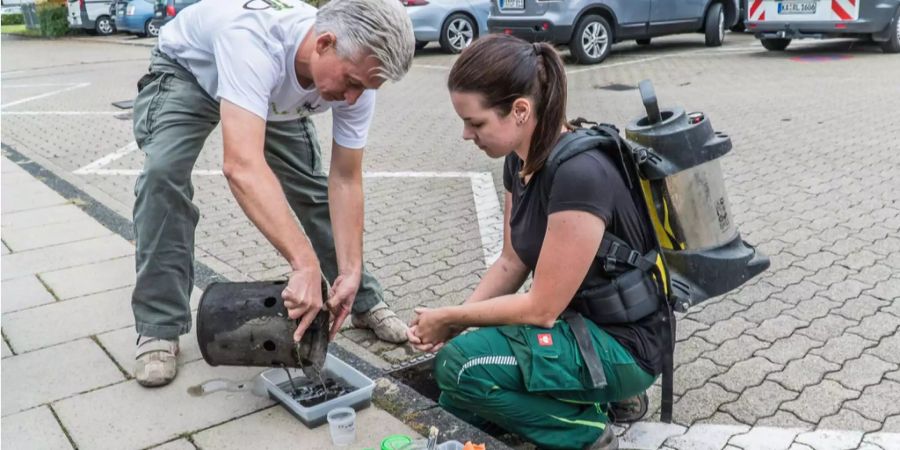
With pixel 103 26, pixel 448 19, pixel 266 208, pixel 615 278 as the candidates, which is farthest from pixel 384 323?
pixel 103 26

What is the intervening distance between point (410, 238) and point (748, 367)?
86.6 inches

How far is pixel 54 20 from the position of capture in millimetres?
24672

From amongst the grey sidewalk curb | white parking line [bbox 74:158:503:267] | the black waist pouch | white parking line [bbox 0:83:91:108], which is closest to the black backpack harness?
the black waist pouch

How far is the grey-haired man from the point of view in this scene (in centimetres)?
242

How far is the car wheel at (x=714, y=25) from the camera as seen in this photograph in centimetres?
1324

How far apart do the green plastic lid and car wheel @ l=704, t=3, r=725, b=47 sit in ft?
40.0

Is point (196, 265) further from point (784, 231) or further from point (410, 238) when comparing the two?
point (784, 231)

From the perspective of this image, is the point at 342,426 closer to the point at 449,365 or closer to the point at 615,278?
the point at 449,365

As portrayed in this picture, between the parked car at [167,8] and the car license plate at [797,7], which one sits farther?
the parked car at [167,8]

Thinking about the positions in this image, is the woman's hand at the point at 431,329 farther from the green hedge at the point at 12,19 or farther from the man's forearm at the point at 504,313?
the green hedge at the point at 12,19

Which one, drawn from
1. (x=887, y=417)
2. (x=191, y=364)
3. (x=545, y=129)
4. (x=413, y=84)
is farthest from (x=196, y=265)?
(x=413, y=84)

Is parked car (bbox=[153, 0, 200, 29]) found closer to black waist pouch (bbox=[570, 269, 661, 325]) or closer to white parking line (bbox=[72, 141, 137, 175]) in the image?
white parking line (bbox=[72, 141, 137, 175])

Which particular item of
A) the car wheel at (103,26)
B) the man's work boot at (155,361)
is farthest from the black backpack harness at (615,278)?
the car wheel at (103,26)

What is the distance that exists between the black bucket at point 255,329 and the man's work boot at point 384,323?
0.75 meters
